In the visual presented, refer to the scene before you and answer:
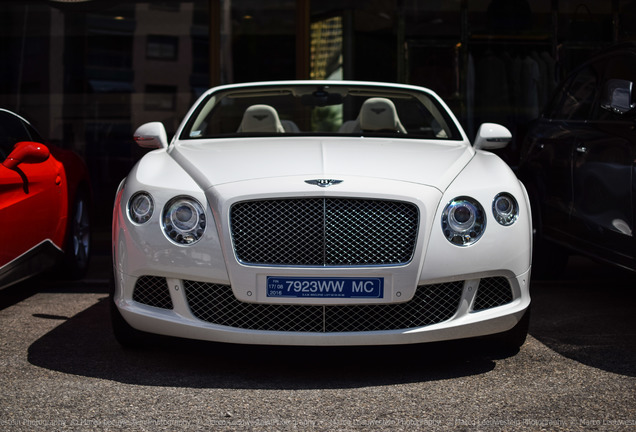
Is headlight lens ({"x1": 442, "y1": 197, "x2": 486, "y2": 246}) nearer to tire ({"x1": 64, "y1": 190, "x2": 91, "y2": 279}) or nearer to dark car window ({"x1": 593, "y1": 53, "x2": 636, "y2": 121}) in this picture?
dark car window ({"x1": 593, "y1": 53, "x2": 636, "y2": 121})

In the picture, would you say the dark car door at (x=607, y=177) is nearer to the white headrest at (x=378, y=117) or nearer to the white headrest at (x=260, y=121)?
the white headrest at (x=378, y=117)

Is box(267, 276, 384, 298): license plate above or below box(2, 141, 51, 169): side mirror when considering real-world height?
below

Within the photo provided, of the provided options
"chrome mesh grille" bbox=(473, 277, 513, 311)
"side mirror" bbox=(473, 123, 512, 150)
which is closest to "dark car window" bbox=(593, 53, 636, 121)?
"side mirror" bbox=(473, 123, 512, 150)

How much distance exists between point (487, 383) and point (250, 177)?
1.42 metres

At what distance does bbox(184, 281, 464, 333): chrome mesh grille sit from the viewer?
4.44m

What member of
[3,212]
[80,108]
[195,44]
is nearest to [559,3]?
[195,44]

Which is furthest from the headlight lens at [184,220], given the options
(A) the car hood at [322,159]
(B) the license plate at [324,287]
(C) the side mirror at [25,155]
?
(C) the side mirror at [25,155]

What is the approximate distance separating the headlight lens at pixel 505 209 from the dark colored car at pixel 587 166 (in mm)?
1133

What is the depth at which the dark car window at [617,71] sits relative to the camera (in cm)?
621

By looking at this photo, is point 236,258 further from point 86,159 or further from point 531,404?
point 86,159

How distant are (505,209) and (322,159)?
2.98 feet

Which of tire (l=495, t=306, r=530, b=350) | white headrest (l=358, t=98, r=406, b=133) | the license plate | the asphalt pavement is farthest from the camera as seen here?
white headrest (l=358, t=98, r=406, b=133)

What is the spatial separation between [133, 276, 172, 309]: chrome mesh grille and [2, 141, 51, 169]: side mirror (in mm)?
1750

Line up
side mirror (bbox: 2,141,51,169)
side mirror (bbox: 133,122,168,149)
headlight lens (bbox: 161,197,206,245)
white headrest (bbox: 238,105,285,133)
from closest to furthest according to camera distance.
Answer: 1. headlight lens (bbox: 161,197,206,245)
2. side mirror (bbox: 133,122,168,149)
3. side mirror (bbox: 2,141,51,169)
4. white headrest (bbox: 238,105,285,133)
